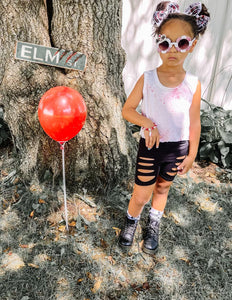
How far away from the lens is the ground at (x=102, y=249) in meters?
1.89

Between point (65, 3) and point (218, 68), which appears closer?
point (65, 3)

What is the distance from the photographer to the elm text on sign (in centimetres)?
189

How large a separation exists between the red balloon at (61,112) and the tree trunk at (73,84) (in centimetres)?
51

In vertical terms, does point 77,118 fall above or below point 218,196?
above

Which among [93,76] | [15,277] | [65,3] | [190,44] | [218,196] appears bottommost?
[15,277]

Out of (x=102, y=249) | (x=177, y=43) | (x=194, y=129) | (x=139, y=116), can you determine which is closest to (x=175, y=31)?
(x=177, y=43)

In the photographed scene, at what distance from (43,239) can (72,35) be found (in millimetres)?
1674

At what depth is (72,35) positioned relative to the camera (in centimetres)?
197

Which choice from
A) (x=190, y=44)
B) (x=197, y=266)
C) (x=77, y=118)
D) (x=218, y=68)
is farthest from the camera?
(x=218, y=68)

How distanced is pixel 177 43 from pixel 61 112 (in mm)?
782

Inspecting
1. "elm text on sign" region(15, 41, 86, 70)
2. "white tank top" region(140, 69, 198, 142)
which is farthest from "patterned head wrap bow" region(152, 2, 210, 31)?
"elm text on sign" region(15, 41, 86, 70)

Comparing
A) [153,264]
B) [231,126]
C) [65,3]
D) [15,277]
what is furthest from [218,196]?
[65,3]

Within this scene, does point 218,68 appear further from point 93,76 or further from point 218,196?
point 93,76

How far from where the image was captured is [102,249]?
7.06 ft
